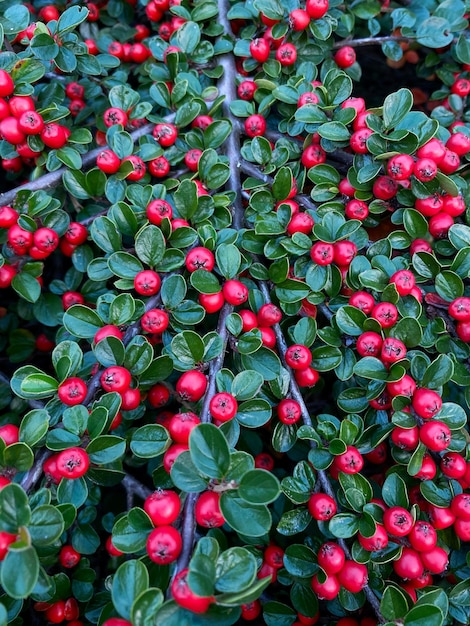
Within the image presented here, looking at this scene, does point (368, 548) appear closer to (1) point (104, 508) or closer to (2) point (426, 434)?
(2) point (426, 434)

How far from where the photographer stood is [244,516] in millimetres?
1459

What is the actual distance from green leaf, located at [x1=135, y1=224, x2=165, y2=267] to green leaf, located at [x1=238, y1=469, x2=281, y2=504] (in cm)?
94

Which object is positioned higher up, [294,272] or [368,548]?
[294,272]

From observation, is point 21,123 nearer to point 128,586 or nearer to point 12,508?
point 12,508

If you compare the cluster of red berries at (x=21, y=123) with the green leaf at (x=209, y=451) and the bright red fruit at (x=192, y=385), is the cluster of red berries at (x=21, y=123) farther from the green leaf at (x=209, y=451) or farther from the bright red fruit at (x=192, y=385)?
the green leaf at (x=209, y=451)

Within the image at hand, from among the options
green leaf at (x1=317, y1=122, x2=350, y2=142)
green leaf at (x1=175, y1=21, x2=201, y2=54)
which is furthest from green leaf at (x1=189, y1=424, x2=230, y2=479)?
green leaf at (x1=175, y1=21, x2=201, y2=54)

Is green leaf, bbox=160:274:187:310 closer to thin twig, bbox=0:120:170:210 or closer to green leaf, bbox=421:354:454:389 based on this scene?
thin twig, bbox=0:120:170:210

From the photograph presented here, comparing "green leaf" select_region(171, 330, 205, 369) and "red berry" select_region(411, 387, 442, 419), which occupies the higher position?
"green leaf" select_region(171, 330, 205, 369)

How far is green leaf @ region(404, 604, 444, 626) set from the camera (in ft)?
5.02

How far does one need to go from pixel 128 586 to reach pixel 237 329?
910 millimetres

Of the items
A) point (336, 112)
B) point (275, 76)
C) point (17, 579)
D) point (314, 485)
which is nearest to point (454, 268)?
point (336, 112)

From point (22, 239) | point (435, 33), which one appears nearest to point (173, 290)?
point (22, 239)

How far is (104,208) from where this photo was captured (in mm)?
2551

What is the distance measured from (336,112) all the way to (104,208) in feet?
3.80
